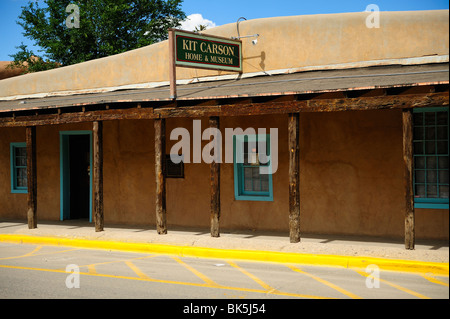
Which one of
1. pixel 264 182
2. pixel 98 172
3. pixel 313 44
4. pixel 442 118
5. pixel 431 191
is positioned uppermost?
pixel 313 44

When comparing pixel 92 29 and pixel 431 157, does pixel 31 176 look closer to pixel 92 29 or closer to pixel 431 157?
pixel 431 157

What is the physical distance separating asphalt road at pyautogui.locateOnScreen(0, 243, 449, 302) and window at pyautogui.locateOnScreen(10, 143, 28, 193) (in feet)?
22.7

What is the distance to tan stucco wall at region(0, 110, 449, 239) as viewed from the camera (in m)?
12.1

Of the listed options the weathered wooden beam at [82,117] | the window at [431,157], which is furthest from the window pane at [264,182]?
the window at [431,157]

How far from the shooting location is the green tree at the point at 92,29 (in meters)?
31.7

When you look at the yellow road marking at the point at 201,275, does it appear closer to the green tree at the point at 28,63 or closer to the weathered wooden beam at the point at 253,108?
the weathered wooden beam at the point at 253,108

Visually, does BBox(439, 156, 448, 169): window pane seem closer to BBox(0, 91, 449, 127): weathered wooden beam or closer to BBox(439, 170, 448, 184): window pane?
BBox(439, 170, 448, 184): window pane

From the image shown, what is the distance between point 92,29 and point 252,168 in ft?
68.7

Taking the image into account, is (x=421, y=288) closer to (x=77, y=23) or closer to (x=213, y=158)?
(x=213, y=158)

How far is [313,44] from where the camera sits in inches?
531

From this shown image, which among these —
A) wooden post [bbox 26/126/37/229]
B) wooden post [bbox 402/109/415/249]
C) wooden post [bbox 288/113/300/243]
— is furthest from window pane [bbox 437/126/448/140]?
wooden post [bbox 26/126/37/229]

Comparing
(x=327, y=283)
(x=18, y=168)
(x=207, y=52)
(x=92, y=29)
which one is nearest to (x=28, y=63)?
(x=92, y=29)

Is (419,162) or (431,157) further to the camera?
(419,162)

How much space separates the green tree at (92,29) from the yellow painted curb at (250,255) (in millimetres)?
19535
